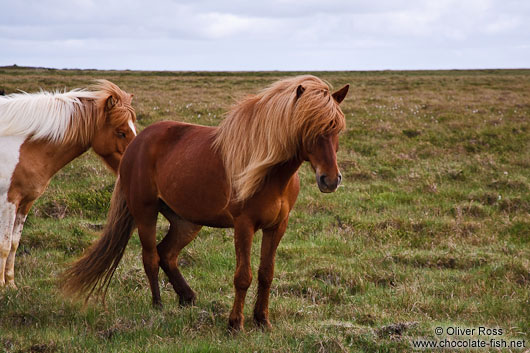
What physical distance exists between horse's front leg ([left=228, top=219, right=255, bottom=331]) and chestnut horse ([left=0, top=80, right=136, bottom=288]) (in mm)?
2600

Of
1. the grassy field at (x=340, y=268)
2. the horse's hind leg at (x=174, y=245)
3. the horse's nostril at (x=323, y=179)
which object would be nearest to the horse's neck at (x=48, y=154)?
the grassy field at (x=340, y=268)

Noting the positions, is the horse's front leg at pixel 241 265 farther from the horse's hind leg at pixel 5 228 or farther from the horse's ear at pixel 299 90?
the horse's hind leg at pixel 5 228

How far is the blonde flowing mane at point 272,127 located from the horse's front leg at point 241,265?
272 mm

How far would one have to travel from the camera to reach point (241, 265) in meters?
4.34

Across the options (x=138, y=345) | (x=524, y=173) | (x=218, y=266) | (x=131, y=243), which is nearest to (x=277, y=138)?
(x=138, y=345)

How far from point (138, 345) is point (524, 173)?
32.7ft

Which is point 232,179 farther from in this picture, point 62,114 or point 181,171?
point 62,114

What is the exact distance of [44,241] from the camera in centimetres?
721

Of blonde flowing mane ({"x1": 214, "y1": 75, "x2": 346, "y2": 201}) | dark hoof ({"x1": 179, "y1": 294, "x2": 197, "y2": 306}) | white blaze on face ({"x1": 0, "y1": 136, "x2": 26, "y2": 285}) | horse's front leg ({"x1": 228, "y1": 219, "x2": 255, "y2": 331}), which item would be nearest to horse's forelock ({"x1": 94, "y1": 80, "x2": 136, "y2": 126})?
white blaze on face ({"x1": 0, "y1": 136, "x2": 26, "y2": 285})

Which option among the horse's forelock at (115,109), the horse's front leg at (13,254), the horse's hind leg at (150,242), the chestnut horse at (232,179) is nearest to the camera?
the chestnut horse at (232,179)

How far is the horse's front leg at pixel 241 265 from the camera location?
14.0ft

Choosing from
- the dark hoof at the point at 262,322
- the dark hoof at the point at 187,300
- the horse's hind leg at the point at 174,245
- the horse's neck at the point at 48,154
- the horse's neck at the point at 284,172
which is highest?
the horse's neck at the point at 284,172

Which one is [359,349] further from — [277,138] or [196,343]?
[277,138]

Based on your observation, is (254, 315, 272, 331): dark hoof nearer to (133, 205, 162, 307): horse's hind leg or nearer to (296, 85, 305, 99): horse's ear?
(133, 205, 162, 307): horse's hind leg
